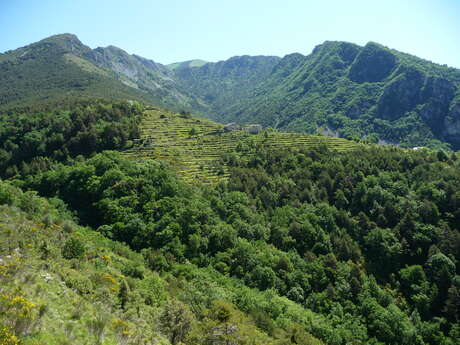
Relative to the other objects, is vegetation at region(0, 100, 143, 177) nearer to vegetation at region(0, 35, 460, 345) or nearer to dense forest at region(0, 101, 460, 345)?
vegetation at region(0, 35, 460, 345)

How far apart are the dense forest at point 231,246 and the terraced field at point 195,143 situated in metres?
7.16

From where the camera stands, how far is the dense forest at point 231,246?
20797mm

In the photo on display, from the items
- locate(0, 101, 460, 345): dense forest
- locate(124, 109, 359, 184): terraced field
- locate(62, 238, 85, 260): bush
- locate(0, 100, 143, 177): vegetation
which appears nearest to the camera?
locate(0, 101, 460, 345): dense forest

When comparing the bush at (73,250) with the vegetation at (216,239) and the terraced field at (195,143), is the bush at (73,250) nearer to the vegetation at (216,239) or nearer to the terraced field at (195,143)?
the vegetation at (216,239)

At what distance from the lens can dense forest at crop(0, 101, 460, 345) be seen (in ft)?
68.2

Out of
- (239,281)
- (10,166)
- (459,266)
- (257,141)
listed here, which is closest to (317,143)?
(257,141)

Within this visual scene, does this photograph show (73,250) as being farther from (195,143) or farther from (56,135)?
(195,143)

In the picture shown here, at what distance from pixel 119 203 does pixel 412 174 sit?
84.4 metres

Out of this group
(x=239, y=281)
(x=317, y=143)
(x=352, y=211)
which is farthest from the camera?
(x=317, y=143)

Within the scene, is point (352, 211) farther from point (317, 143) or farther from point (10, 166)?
point (10, 166)

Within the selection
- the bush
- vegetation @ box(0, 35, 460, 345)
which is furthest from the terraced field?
the bush

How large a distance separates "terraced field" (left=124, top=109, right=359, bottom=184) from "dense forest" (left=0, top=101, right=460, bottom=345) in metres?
7.16

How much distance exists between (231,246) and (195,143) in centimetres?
6205

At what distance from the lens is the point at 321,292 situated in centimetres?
5416
